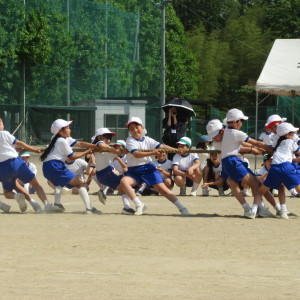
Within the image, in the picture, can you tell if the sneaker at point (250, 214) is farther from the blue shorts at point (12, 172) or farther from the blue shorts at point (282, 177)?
the blue shorts at point (12, 172)

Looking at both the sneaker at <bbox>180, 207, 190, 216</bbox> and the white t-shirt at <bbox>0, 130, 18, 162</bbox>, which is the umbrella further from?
the white t-shirt at <bbox>0, 130, 18, 162</bbox>

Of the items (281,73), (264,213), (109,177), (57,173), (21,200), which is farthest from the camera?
(281,73)

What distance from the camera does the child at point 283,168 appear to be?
36.5ft

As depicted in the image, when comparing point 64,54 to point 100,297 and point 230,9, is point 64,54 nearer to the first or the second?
point 100,297

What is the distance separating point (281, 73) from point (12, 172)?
459 inches

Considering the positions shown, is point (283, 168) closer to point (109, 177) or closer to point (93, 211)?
point (109, 177)

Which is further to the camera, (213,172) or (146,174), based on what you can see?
(213,172)

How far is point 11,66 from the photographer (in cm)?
3644

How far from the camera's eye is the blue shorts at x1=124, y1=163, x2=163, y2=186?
1184 cm

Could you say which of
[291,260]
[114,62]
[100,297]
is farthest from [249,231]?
[114,62]

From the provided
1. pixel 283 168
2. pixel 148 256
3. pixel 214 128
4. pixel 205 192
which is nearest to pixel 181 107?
pixel 205 192

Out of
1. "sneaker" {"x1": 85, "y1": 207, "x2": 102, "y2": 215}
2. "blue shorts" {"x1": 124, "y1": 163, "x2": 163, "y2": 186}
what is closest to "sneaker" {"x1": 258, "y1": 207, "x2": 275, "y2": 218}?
"blue shorts" {"x1": 124, "y1": 163, "x2": 163, "y2": 186}

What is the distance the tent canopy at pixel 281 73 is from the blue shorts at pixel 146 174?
9829 mm

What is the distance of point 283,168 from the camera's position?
11.1 m
